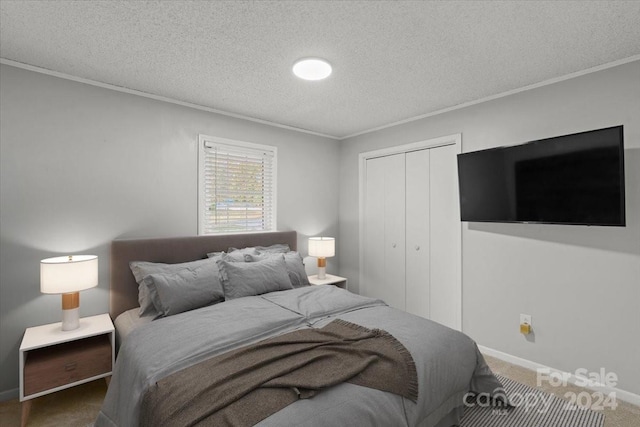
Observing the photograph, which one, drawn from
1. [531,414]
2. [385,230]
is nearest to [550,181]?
[531,414]

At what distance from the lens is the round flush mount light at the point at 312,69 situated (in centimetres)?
232

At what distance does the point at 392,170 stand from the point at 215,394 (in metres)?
3.28

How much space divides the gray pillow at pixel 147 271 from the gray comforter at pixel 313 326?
384 millimetres

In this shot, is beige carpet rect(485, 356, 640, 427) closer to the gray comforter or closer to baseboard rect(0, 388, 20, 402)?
the gray comforter

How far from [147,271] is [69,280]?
1.73 feet

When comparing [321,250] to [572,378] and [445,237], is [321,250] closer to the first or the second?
[445,237]

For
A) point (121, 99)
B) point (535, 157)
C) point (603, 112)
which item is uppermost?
point (121, 99)

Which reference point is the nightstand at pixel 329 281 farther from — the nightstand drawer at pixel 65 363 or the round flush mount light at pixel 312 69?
the round flush mount light at pixel 312 69

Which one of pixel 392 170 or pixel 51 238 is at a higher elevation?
pixel 392 170

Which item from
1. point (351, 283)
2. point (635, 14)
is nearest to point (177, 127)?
point (351, 283)

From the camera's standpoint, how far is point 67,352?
223 centimetres

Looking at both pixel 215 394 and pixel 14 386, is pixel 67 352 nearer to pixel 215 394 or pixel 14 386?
pixel 14 386

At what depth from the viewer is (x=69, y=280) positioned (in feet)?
7.23

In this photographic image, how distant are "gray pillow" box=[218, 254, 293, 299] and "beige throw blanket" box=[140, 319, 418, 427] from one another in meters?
0.93
